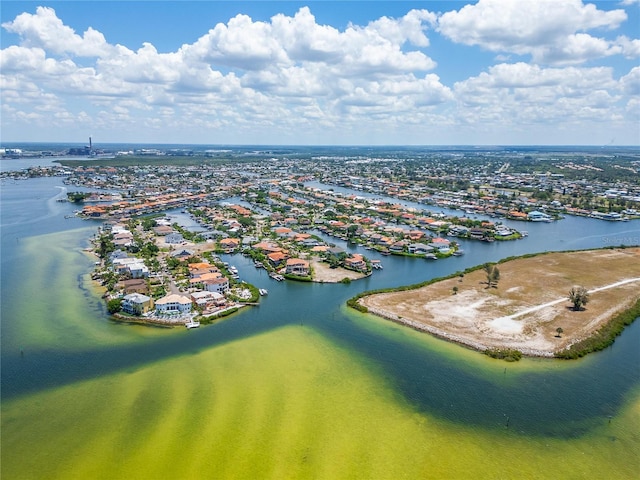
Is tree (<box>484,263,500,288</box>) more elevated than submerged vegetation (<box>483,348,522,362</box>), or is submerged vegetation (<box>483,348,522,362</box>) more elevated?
tree (<box>484,263,500,288</box>)

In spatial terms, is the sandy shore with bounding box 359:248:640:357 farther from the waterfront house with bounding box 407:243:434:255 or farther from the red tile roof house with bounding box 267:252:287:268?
the red tile roof house with bounding box 267:252:287:268

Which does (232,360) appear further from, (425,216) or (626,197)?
(626,197)

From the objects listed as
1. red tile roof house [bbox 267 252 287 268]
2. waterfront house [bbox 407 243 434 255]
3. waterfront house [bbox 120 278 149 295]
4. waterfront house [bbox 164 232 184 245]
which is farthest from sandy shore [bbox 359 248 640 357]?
waterfront house [bbox 164 232 184 245]

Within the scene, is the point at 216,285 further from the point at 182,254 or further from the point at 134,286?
the point at 182,254

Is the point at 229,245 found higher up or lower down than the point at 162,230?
lower down

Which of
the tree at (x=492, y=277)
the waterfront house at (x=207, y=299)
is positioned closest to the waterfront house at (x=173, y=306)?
the waterfront house at (x=207, y=299)

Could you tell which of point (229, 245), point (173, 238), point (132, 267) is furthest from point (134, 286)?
point (173, 238)

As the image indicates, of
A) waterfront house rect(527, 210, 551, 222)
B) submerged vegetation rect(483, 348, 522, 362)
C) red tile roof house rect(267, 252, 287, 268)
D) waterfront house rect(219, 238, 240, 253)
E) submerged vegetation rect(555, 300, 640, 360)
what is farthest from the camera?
waterfront house rect(527, 210, 551, 222)
